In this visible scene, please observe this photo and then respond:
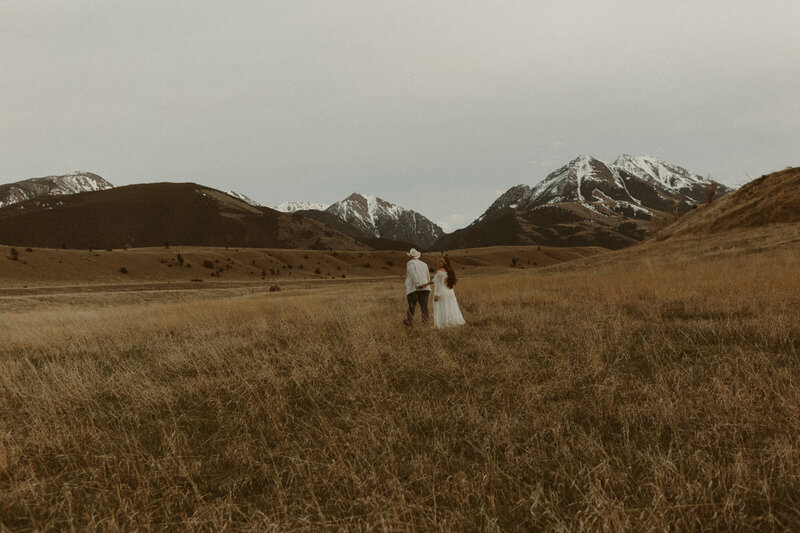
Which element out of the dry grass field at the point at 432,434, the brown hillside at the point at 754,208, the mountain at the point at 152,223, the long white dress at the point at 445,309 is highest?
the mountain at the point at 152,223

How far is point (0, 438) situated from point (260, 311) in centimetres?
1115

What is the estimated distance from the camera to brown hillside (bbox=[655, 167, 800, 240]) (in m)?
28.3

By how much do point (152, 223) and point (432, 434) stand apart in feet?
657

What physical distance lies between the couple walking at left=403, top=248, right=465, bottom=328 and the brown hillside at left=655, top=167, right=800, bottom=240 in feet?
101

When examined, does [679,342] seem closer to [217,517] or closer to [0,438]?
[217,517]

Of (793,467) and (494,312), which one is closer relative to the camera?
(793,467)

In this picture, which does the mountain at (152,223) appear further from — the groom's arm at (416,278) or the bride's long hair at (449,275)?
the bride's long hair at (449,275)

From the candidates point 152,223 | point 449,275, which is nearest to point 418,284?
point 449,275

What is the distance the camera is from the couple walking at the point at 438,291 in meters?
9.86

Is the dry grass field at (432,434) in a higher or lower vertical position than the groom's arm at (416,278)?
lower

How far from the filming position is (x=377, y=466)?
10.5 ft

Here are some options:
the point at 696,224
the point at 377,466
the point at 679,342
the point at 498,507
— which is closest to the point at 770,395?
the point at 679,342

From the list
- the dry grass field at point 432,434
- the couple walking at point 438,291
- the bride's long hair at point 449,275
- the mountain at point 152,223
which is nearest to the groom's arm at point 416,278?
the couple walking at point 438,291

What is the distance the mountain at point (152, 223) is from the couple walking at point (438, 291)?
14140cm
